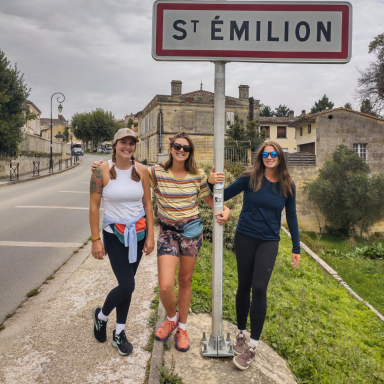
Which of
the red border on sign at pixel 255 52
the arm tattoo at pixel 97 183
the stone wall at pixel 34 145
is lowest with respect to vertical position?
the arm tattoo at pixel 97 183

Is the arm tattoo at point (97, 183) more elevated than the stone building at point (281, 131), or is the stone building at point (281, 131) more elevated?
the stone building at point (281, 131)

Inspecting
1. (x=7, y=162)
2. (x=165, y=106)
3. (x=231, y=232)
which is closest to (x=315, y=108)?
(x=165, y=106)

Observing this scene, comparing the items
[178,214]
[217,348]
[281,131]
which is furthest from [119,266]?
[281,131]

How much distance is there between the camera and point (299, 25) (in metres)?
2.29

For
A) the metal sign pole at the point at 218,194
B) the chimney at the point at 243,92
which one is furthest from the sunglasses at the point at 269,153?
the chimney at the point at 243,92

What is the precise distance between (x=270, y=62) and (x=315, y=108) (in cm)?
6399

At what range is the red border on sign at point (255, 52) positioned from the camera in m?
2.27

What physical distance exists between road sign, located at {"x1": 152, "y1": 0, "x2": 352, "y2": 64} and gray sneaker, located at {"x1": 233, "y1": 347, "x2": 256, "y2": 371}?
2185 mm

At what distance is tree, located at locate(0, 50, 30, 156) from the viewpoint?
20764mm

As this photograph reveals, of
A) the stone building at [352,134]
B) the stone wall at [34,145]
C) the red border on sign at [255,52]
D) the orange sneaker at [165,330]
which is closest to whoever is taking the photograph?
the red border on sign at [255,52]

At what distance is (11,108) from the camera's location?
22859 millimetres

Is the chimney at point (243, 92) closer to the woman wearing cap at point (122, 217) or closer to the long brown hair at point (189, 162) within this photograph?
the long brown hair at point (189, 162)

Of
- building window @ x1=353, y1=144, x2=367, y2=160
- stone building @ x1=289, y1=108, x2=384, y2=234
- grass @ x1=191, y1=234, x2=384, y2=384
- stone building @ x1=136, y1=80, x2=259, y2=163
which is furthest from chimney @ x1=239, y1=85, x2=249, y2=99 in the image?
grass @ x1=191, y1=234, x2=384, y2=384

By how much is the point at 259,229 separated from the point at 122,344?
152cm
